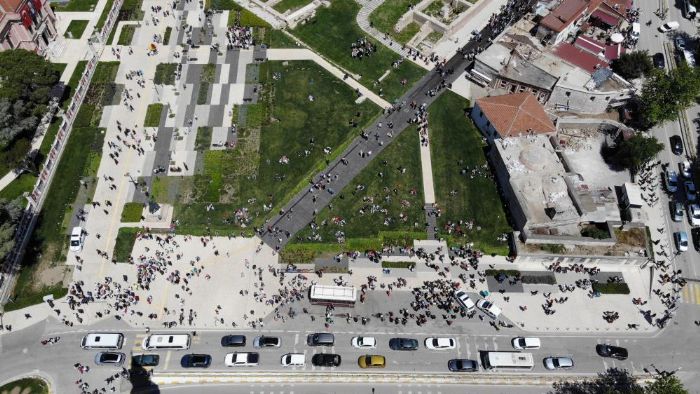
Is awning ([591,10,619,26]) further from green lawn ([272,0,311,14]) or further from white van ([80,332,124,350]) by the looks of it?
white van ([80,332,124,350])

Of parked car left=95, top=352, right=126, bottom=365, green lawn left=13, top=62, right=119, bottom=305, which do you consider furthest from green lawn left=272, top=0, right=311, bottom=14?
parked car left=95, top=352, right=126, bottom=365

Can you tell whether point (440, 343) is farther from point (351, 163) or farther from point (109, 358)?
point (109, 358)

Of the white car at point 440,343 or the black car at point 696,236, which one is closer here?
the white car at point 440,343

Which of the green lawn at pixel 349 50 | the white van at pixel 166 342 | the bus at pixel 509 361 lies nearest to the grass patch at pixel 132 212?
the white van at pixel 166 342

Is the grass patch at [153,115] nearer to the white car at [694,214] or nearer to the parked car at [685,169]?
the white car at [694,214]

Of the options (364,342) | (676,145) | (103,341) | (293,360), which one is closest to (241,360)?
(293,360)

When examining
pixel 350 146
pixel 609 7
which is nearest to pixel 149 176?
pixel 350 146
